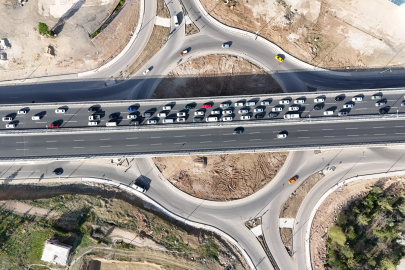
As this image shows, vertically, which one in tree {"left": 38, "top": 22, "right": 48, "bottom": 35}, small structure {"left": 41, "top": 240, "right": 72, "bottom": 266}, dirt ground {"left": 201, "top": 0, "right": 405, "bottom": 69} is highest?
dirt ground {"left": 201, "top": 0, "right": 405, "bottom": 69}

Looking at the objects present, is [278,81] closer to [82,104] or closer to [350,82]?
[350,82]

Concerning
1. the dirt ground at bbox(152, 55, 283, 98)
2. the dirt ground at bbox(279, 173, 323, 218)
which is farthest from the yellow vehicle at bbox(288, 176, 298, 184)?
the dirt ground at bbox(152, 55, 283, 98)

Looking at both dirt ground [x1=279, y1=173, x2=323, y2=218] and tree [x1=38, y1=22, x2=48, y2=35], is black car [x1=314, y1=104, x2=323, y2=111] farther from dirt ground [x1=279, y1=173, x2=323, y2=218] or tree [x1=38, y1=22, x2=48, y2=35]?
tree [x1=38, y1=22, x2=48, y2=35]

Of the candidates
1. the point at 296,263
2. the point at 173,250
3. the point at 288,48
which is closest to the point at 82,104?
the point at 173,250

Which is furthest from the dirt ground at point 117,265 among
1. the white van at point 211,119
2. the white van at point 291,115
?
the white van at point 291,115

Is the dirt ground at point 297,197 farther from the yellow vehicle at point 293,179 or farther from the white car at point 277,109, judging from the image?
the white car at point 277,109

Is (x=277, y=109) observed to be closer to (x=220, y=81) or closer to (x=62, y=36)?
(x=220, y=81)

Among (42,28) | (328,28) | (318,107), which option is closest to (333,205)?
(318,107)
